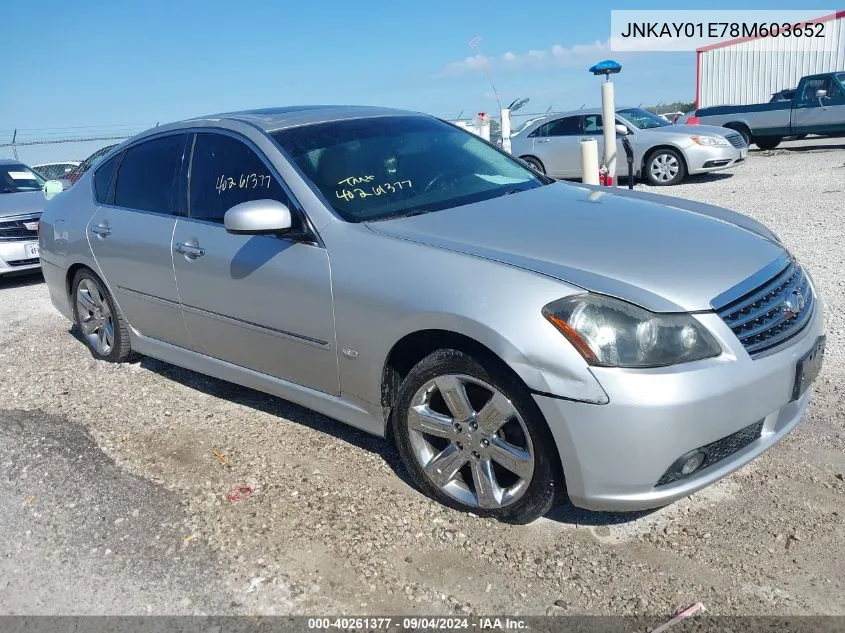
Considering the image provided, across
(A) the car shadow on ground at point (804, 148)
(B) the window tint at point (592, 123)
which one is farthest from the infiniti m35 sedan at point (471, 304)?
(A) the car shadow on ground at point (804, 148)

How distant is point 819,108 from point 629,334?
1827 cm

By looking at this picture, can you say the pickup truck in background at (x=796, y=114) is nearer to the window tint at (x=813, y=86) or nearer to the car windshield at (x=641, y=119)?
the window tint at (x=813, y=86)

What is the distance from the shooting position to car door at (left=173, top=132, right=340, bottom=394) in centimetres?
344

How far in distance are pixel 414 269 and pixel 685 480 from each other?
1274 millimetres

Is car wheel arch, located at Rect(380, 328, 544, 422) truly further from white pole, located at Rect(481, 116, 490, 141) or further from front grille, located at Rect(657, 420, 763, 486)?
white pole, located at Rect(481, 116, 490, 141)

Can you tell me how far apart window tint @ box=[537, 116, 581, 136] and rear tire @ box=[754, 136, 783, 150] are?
7178 millimetres

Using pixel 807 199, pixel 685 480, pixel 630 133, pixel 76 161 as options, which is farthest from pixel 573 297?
pixel 76 161

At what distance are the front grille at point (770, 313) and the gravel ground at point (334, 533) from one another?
0.72 m

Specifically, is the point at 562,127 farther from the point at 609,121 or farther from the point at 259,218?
the point at 259,218

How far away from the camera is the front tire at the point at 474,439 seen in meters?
2.79

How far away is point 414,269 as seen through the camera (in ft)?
10.0

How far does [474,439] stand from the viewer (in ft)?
9.78

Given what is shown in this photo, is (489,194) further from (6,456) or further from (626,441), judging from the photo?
(6,456)

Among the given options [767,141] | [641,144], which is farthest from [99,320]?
[767,141]
